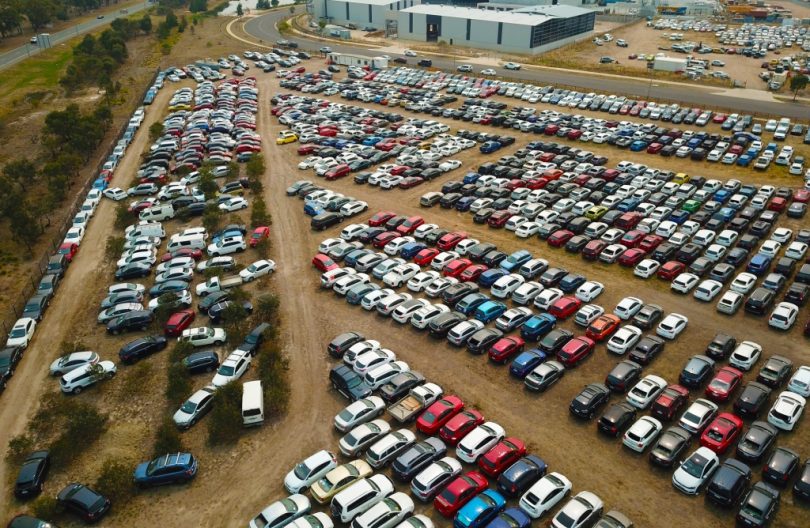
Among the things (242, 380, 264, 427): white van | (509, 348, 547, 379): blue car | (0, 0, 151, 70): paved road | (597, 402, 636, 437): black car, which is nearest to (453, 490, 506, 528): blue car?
(597, 402, 636, 437): black car

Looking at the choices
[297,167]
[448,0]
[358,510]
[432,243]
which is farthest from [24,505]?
[448,0]

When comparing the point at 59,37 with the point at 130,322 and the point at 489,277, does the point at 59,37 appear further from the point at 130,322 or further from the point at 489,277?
the point at 489,277

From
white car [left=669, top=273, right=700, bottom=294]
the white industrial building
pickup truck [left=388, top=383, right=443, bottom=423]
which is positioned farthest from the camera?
the white industrial building

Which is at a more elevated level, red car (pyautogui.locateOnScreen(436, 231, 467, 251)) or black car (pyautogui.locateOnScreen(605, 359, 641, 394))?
red car (pyautogui.locateOnScreen(436, 231, 467, 251))

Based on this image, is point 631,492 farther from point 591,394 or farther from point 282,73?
point 282,73

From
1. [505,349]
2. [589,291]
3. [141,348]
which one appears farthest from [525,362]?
[141,348]

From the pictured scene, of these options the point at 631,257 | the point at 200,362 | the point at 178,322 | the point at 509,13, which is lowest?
the point at 200,362

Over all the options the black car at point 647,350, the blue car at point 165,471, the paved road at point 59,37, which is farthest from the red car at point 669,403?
the paved road at point 59,37

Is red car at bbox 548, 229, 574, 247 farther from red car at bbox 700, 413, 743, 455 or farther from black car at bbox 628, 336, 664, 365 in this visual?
red car at bbox 700, 413, 743, 455
